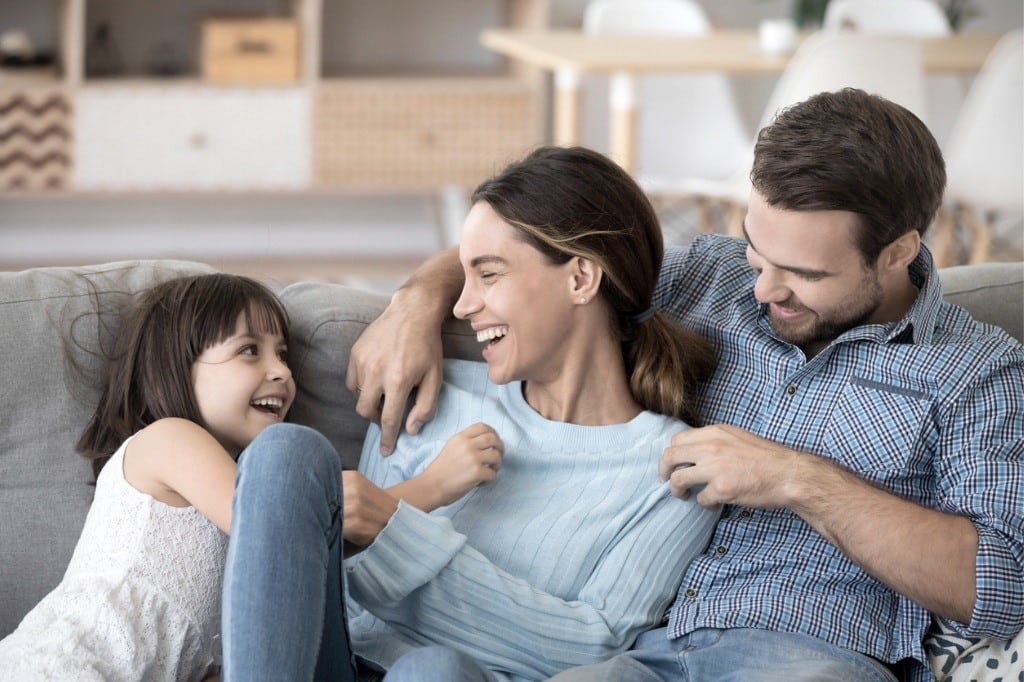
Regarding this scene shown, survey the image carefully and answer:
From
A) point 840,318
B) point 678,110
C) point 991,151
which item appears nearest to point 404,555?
point 840,318

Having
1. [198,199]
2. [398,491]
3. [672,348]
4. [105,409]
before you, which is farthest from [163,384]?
[198,199]

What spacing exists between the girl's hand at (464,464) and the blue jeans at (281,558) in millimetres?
206

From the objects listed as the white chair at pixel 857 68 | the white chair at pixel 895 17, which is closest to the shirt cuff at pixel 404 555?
the white chair at pixel 857 68

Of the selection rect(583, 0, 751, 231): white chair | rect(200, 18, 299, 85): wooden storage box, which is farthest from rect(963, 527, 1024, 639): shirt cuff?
rect(200, 18, 299, 85): wooden storage box

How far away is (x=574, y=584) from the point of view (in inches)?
63.8

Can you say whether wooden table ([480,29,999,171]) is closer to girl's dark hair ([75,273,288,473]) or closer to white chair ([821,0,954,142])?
white chair ([821,0,954,142])

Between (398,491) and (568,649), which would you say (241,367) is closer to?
(398,491)

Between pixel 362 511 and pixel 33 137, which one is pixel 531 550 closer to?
pixel 362 511

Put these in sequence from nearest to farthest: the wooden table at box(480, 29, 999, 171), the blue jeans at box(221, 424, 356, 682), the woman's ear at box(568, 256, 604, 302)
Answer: the blue jeans at box(221, 424, 356, 682) → the woman's ear at box(568, 256, 604, 302) → the wooden table at box(480, 29, 999, 171)

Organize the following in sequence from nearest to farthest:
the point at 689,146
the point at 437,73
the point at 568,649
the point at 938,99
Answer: the point at 568,649
the point at 689,146
the point at 437,73
the point at 938,99

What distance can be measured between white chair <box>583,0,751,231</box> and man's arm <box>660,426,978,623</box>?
2770mm

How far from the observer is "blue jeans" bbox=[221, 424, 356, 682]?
4.26 feet

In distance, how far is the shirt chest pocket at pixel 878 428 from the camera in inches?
62.5

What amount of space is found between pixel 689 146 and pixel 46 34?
7.08 feet
